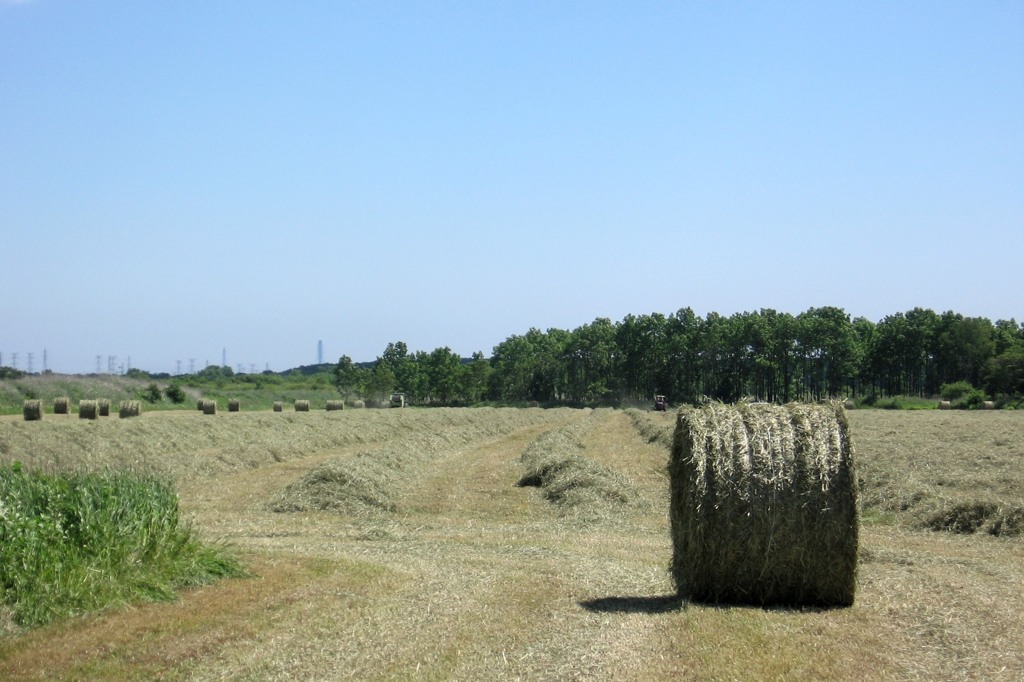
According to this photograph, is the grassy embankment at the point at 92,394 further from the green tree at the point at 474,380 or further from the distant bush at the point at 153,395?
the green tree at the point at 474,380

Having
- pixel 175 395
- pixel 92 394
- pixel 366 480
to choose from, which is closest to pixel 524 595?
pixel 366 480

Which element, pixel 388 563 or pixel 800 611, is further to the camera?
pixel 388 563

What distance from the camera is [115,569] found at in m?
10.7

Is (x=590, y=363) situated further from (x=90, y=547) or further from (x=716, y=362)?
(x=90, y=547)

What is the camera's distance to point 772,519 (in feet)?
35.4

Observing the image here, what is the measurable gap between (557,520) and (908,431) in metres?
26.6

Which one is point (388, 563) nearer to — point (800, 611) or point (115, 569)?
point (115, 569)

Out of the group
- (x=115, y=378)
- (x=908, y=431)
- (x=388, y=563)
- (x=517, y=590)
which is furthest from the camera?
(x=115, y=378)

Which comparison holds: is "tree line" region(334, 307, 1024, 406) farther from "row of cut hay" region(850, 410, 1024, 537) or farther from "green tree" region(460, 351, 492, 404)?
"row of cut hay" region(850, 410, 1024, 537)

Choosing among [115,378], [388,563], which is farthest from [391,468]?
[115,378]

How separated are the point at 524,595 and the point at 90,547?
4.93 metres

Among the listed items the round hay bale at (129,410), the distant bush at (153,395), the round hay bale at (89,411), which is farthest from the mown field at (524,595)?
the distant bush at (153,395)

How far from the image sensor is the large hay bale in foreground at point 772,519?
35.3 feet

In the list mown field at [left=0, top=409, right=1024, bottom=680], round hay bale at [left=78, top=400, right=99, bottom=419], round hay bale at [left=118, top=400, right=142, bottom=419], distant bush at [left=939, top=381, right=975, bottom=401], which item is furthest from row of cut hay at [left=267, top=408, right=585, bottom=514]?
distant bush at [left=939, top=381, right=975, bottom=401]
